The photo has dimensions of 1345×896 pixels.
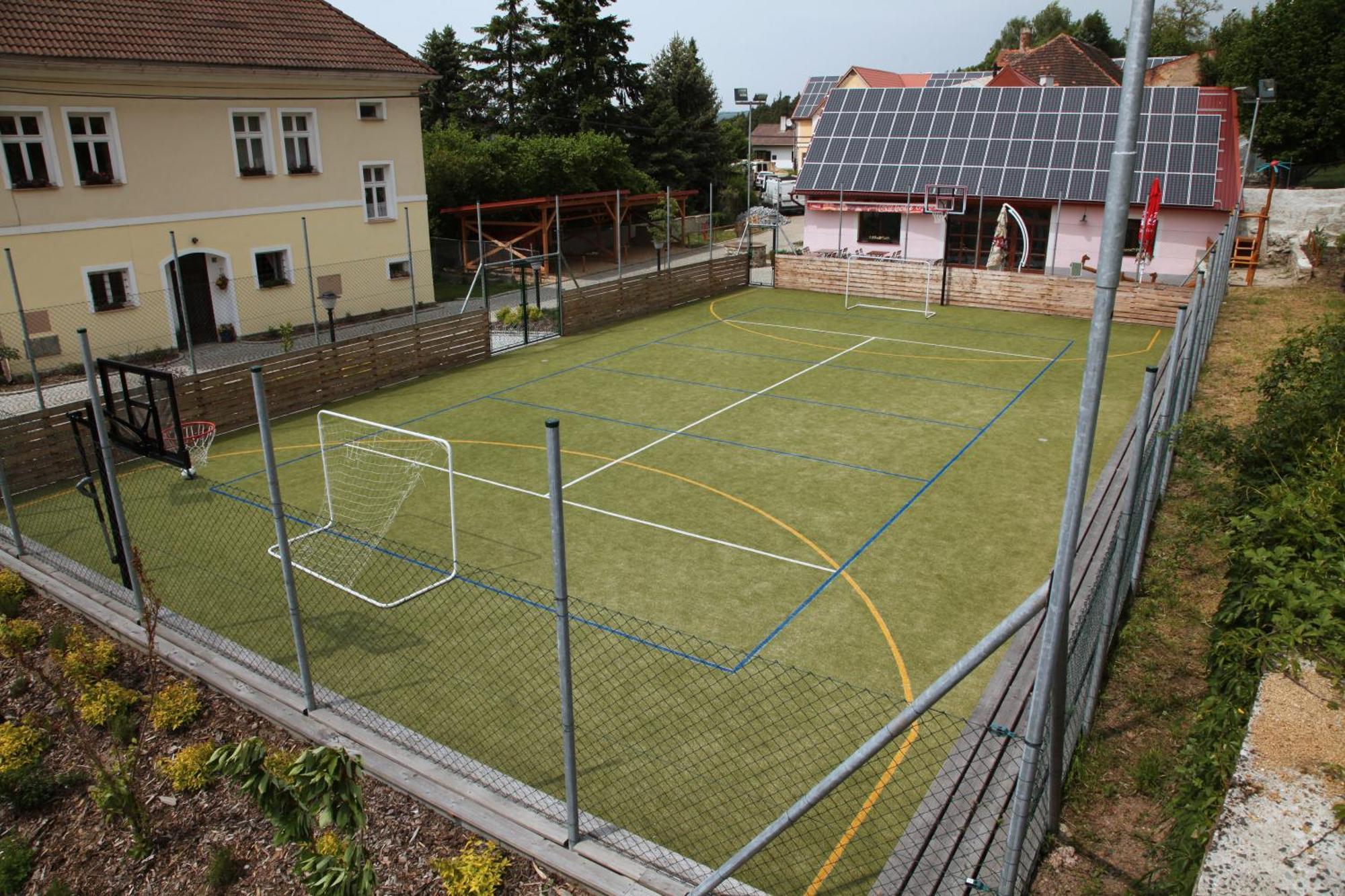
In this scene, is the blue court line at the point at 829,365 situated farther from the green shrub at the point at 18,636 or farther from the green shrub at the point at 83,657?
A: the green shrub at the point at 83,657

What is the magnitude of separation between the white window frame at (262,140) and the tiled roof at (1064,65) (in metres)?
37.7

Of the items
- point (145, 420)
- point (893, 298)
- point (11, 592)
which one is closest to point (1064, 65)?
point (893, 298)

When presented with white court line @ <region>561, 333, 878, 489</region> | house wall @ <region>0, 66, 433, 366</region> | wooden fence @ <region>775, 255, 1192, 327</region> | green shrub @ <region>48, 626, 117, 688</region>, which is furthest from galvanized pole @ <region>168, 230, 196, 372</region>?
wooden fence @ <region>775, 255, 1192, 327</region>

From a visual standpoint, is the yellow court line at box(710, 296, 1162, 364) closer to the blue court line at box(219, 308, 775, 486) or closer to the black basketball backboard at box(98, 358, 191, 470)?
the blue court line at box(219, 308, 775, 486)

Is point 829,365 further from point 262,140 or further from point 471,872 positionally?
point 471,872

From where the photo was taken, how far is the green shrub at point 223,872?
613cm

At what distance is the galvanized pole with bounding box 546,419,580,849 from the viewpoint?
5285 millimetres

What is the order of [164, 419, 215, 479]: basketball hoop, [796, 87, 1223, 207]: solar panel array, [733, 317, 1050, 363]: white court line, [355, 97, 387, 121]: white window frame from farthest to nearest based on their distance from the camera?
1. [796, 87, 1223, 207]: solar panel array
2. [355, 97, 387, 121]: white window frame
3. [733, 317, 1050, 363]: white court line
4. [164, 419, 215, 479]: basketball hoop

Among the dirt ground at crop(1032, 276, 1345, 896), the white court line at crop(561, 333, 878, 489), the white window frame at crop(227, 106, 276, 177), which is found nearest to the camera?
the dirt ground at crop(1032, 276, 1345, 896)

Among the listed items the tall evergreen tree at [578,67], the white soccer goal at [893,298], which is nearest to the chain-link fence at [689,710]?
the white soccer goal at [893,298]

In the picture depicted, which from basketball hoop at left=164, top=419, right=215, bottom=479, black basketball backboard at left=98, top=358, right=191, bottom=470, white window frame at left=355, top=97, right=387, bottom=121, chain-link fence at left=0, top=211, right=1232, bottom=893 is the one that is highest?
white window frame at left=355, top=97, right=387, bottom=121

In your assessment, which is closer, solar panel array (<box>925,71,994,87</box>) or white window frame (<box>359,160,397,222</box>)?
white window frame (<box>359,160,397,222</box>)

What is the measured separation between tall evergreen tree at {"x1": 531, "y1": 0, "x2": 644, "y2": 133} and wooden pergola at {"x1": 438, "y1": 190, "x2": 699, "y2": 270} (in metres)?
8.04

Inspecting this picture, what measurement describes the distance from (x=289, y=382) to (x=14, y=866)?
1123 centimetres
